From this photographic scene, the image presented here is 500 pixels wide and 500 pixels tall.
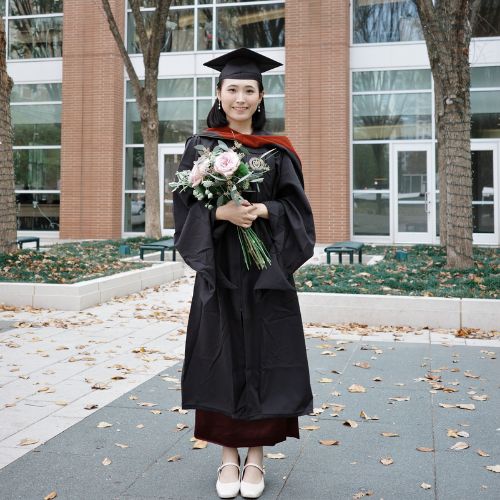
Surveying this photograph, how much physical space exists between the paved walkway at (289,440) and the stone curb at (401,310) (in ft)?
1.12

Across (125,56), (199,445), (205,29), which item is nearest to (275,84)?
(205,29)

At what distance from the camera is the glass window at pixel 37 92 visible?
20.7 metres

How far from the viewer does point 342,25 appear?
18.2 metres

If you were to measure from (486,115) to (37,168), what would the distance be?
1357 cm

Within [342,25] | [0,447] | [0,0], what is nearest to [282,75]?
[342,25]

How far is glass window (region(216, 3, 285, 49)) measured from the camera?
1934 cm

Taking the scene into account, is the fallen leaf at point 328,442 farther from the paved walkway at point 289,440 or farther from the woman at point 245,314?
the woman at point 245,314

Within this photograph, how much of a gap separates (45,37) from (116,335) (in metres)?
16.3

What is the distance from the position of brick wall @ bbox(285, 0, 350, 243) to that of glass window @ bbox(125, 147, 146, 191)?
15.6ft

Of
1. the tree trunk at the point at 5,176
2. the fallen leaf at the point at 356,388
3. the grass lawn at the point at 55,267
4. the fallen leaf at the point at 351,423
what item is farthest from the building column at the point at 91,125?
the fallen leaf at the point at 351,423

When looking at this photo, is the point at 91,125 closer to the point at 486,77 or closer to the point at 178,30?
the point at 178,30

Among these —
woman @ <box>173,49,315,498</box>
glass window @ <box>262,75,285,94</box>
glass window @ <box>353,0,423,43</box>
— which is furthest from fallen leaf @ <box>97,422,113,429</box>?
glass window @ <box>353,0,423,43</box>

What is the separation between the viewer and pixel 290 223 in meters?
3.25

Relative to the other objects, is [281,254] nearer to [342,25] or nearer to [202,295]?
[202,295]
